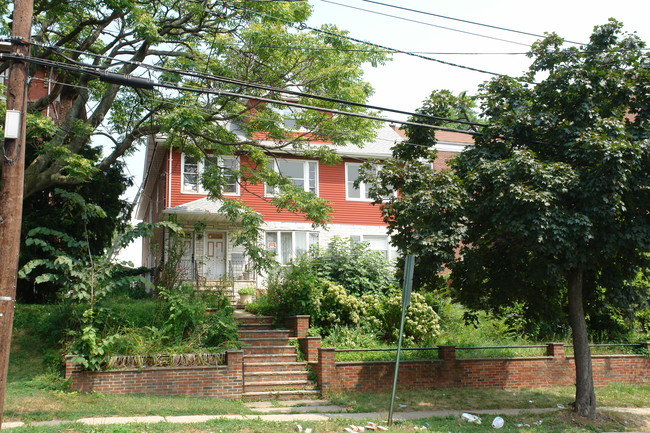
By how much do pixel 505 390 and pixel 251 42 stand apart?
37.4 feet

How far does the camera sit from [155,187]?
1172 inches

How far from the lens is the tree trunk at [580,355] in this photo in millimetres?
12531

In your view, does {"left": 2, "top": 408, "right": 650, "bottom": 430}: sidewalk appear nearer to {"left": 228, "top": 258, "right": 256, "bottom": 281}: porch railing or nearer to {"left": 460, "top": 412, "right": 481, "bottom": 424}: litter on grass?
{"left": 460, "top": 412, "right": 481, "bottom": 424}: litter on grass

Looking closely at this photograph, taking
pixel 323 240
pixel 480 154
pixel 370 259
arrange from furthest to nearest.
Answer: pixel 323 240 → pixel 370 259 → pixel 480 154

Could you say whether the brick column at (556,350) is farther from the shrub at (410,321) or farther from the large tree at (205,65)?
the large tree at (205,65)

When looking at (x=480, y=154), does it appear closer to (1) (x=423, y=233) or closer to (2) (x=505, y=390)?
(1) (x=423, y=233)

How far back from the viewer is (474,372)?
1501cm

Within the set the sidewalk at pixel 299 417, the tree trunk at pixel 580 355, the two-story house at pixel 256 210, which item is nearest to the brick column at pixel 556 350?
the sidewalk at pixel 299 417

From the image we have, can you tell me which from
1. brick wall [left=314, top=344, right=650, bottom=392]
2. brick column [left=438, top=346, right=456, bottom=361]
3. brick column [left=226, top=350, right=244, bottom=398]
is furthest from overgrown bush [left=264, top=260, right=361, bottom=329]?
brick column [left=226, top=350, right=244, bottom=398]

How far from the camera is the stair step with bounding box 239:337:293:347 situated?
52.2 feet

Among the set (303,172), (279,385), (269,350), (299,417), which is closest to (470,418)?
(299,417)

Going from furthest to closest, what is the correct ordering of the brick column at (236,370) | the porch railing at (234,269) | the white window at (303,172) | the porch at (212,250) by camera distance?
the white window at (303,172) < the porch at (212,250) < the porch railing at (234,269) < the brick column at (236,370)

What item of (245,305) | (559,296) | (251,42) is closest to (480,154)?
(559,296)

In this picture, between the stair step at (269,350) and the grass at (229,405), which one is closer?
the grass at (229,405)
